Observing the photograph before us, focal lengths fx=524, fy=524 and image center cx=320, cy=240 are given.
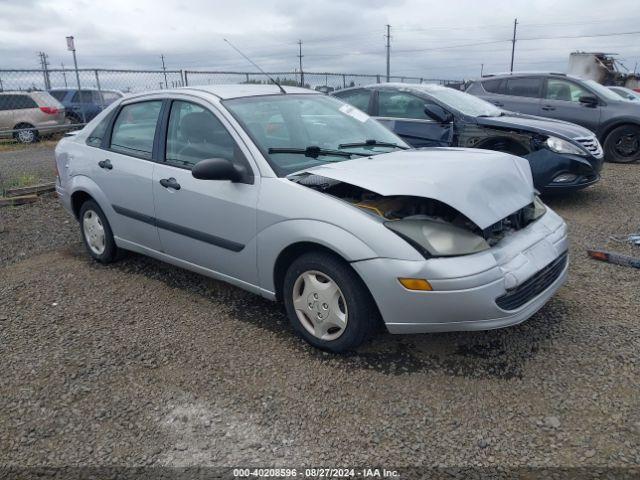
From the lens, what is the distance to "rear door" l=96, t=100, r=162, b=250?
13.3 feet

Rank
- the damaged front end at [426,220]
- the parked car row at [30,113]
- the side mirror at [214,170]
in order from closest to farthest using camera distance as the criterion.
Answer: the damaged front end at [426,220] < the side mirror at [214,170] < the parked car row at [30,113]

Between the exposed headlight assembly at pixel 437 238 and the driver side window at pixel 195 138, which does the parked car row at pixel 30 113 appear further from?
the exposed headlight assembly at pixel 437 238

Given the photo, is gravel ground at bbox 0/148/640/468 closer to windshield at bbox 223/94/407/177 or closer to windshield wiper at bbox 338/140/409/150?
windshield at bbox 223/94/407/177

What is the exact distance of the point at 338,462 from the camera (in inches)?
91.5

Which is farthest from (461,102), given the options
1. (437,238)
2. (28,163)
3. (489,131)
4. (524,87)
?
(28,163)

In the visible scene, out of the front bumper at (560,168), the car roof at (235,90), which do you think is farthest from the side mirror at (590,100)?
the car roof at (235,90)

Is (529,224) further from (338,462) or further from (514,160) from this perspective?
(338,462)

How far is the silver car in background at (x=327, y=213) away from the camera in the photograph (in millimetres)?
2768

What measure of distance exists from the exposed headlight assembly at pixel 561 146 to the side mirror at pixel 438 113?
1222mm

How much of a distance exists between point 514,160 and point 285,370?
2062 millimetres

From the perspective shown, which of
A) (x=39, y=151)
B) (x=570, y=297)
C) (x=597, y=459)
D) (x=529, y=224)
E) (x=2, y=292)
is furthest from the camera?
(x=39, y=151)

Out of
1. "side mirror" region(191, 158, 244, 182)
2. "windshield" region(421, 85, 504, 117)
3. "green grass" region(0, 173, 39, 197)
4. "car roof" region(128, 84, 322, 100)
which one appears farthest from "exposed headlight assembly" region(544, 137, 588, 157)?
"green grass" region(0, 173, 39, 197)

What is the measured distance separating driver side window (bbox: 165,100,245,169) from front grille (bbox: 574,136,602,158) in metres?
4.76

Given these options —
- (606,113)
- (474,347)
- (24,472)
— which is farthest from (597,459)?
(606,113)
